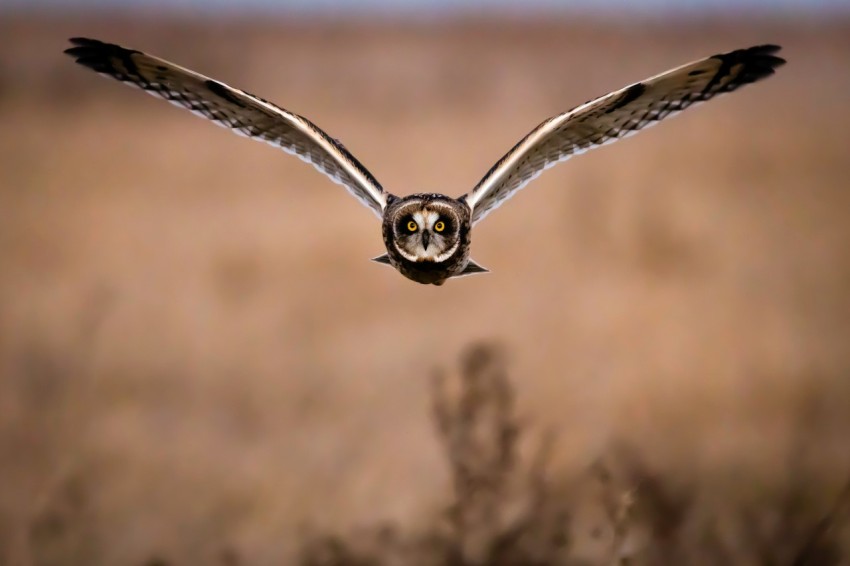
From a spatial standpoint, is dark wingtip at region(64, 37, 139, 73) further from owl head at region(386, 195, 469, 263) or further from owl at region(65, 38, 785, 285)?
owl head at region(386, 195, 469, 263)

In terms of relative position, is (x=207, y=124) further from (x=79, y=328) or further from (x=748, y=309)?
(x=748, y=309)

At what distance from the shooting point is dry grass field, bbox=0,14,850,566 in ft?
10.3

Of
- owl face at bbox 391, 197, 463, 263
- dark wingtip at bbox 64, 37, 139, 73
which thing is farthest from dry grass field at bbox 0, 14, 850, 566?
dark wingtip at bbox 64, 37, 139, 73

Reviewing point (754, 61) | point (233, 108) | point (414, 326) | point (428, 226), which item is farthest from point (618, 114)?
point (414, 326)

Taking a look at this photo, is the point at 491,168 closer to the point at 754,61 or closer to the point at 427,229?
the point at 427,229

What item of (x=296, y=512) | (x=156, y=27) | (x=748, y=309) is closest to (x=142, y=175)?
(x=156, y=27)

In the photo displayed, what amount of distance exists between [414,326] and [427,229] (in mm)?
2427

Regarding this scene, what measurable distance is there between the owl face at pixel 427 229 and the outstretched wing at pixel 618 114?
106 millimetres

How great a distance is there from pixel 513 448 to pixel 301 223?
3666mm

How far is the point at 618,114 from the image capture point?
3.08m

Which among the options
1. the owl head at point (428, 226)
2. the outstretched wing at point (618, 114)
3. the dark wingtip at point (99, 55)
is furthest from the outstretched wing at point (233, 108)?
the outstretched wing at point (618, 114)

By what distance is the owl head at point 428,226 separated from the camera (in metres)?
2.99

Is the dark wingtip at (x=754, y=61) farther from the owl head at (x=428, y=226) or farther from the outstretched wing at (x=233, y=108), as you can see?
the outstretched wing at (x=233, y=108)

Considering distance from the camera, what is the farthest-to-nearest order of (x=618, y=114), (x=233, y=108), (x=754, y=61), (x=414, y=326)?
1. (x=414, y=326)
2. (x=233, y=108)
3. (x=618, y=114)
4. (x=754, y=61)
